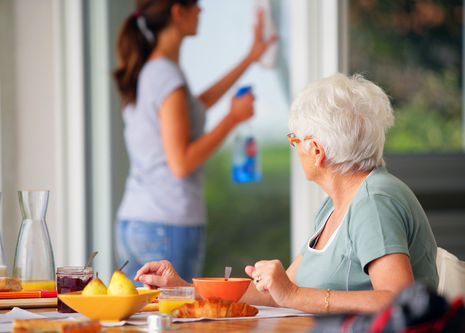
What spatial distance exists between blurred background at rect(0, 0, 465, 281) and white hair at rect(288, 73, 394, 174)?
1607 millimetres

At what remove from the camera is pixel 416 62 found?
4348mm

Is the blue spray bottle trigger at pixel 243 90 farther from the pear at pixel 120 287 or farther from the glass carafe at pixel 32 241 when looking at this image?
the pear at pixel 120 287

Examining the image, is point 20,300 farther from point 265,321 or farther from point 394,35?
point 394,35

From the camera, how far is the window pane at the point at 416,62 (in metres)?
4.27

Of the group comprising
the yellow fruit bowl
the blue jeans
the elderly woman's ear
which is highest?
the elderly woman's ear

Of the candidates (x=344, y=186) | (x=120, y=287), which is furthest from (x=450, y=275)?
(x=120, y=287)

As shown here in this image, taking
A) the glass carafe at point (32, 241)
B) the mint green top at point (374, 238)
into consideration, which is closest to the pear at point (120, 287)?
the glass carafe at point (32, 241)

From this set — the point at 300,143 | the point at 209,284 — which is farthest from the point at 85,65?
the point at 209,284

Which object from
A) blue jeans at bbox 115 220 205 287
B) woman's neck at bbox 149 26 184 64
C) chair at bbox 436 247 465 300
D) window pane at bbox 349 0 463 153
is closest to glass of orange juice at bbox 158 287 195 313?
chair at bbox 436 247 465 300

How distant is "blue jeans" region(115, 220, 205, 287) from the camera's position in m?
3.02

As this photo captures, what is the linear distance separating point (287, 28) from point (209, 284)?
7.39 feet

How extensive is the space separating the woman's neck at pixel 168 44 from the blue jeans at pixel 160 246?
943mm

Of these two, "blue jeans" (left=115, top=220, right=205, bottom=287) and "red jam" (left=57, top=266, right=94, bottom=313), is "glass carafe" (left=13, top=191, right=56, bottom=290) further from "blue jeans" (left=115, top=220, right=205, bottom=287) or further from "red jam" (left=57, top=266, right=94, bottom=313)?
"blue jeans" (left=115, top=220, right=205, bottom=287)

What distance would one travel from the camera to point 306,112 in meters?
1.45
